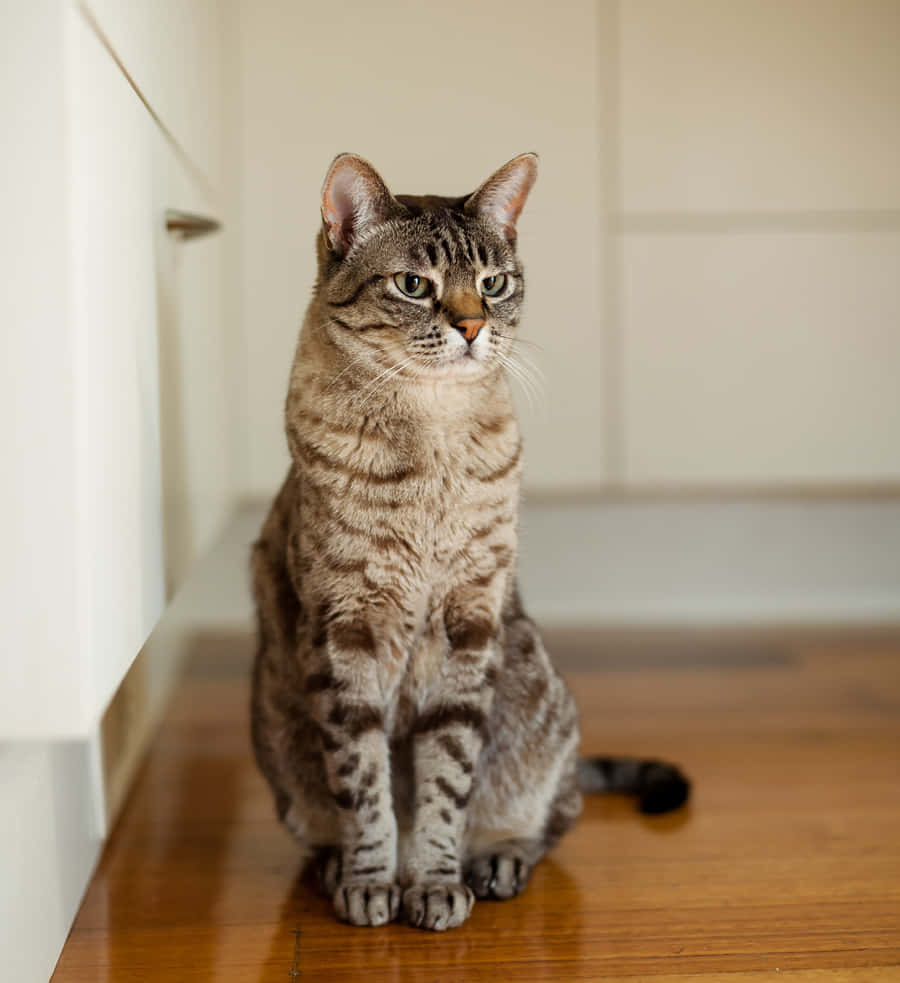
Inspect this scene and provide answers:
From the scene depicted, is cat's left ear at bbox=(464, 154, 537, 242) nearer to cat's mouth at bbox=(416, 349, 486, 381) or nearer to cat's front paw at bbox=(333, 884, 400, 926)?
cat's mouth at bbox=(416, 349, 486, 381)

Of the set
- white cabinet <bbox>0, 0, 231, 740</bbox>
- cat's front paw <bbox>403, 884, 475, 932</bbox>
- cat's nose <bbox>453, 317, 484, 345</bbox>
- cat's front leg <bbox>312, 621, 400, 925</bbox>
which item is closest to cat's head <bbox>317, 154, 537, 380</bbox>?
cat's nose <bbox>453, 317, 484, 345</bbox>

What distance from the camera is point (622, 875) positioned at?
146 cm

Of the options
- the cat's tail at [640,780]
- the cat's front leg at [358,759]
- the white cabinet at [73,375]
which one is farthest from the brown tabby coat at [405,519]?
the cat's tail at [640,780]

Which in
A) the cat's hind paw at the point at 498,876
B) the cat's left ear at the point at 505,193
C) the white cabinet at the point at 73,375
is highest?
the cat's left ear at the point at 505,193

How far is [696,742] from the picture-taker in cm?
194

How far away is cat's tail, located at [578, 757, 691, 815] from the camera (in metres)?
1.63

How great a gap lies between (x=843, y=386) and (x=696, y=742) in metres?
0.78

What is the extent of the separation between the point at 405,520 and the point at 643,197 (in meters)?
1.14

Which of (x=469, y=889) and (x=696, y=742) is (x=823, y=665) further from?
(x=469, y=889)

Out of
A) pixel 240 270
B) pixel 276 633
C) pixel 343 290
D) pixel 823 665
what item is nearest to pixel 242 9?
pixel 240 270

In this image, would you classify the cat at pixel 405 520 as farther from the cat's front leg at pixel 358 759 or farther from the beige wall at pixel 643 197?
the beige wall at pixel 643 197

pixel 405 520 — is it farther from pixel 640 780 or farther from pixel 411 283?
pixel 640 780

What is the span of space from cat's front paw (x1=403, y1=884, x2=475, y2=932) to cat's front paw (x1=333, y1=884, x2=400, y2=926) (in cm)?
2

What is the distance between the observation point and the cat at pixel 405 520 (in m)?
1.29
